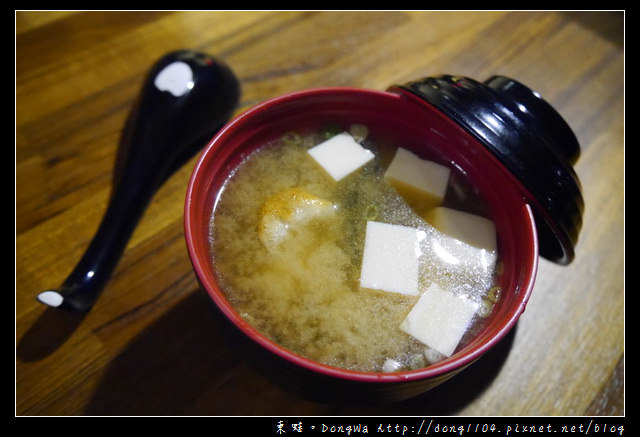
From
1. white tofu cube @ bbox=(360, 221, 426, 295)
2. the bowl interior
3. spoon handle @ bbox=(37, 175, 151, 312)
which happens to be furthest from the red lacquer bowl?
spoon handle @ bbox=(37, 175, 151, 312)

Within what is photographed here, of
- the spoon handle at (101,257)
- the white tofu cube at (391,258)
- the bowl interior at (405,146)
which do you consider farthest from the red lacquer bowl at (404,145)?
the spoon handle at (101,257)

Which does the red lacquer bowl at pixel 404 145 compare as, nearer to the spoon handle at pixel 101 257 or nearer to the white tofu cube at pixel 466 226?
the white tofu cube at pixel 466 226

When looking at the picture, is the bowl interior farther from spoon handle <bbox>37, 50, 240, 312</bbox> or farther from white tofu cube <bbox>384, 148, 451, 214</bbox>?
spoon handle <bbox>37, 50, 240, 312</bbox>

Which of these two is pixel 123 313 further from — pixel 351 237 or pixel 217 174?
pixel 351 237
